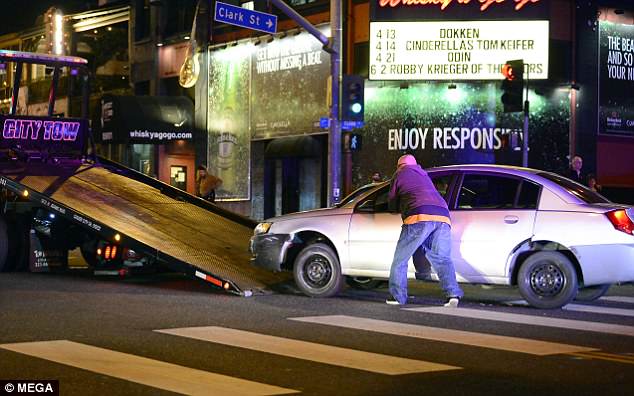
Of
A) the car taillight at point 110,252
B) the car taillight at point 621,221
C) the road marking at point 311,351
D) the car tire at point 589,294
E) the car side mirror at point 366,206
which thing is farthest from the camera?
the car taillight at point 110,252

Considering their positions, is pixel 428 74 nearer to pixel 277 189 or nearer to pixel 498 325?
pixel 277 189

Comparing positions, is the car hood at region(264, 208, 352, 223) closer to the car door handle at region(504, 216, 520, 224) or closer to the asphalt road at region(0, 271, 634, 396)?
the asphalt road at region(0, 271, 634, 396)

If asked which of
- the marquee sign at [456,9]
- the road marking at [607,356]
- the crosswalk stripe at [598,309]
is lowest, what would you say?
the crosswalk stripe at [598,309]

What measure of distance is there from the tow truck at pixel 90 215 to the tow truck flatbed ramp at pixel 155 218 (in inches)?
0.6

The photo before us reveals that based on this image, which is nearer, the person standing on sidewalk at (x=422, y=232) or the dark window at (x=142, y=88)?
the person standing on sidewalk at (x=422, y=232)

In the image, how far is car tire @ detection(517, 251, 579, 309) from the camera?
12.0 m

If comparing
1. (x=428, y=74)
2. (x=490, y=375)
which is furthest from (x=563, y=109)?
(x=490, y=375)

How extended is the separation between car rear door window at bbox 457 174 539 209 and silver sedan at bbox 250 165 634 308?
0.5 inches

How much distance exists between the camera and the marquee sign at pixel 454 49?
2447 centimetres

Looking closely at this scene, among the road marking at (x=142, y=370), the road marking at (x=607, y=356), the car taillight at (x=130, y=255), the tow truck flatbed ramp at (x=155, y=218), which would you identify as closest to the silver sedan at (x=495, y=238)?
the tow truck flatbed ramp at (x=155, y=218)

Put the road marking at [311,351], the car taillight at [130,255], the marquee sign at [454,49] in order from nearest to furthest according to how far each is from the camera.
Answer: the road marking at [311,351] → the car taillight at [130,255] → the marquee sign at [454,49]

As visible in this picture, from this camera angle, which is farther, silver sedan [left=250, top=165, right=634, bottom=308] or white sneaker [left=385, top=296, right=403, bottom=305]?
white sneaker [left=385, top=296, right=403, bottom=305]

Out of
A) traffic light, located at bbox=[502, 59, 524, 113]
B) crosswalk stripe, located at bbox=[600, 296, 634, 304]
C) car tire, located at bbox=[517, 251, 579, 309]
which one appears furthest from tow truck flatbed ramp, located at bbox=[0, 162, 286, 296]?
traffic light, located at bbox=[502, 59, 524, 113]

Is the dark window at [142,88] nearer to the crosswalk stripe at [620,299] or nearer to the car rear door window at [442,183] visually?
the car rear door window at [442,183]
